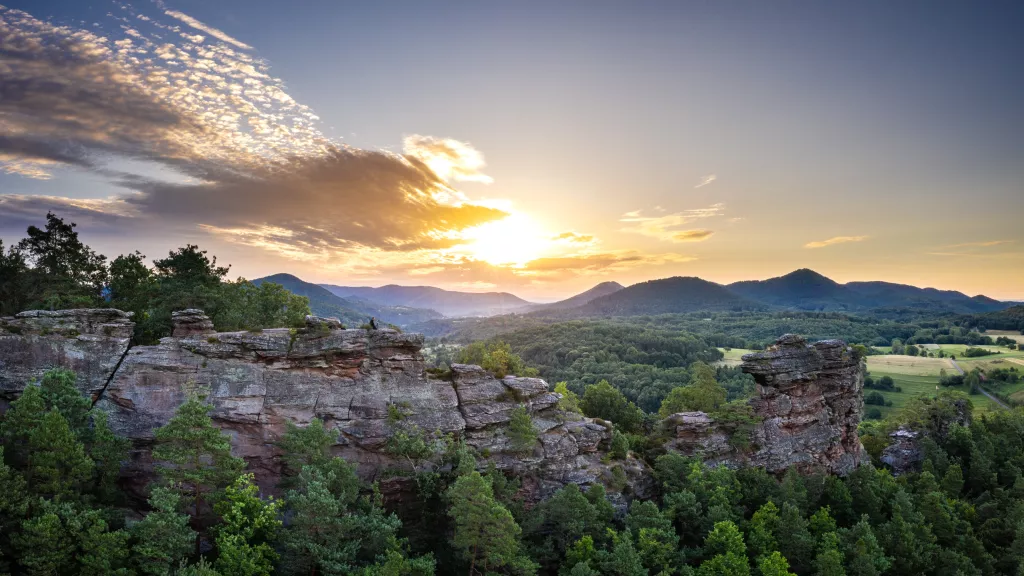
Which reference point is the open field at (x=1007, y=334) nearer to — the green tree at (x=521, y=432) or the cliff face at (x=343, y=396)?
the cliff face at (x=343, y=396)

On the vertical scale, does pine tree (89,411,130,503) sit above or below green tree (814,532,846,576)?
above

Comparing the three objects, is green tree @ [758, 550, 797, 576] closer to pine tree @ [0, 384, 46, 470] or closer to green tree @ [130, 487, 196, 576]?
green tree @ [130, 487, 196, 576]

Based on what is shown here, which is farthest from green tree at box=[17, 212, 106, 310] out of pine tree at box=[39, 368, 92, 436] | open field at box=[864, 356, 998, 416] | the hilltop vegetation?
open field at box=[864, 356, 998, 416]

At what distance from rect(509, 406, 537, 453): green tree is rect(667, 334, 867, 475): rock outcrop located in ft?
55.2

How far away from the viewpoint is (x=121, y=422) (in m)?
27.8

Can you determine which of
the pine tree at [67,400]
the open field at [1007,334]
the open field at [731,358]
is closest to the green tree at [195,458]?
the pine tree at [67,400]

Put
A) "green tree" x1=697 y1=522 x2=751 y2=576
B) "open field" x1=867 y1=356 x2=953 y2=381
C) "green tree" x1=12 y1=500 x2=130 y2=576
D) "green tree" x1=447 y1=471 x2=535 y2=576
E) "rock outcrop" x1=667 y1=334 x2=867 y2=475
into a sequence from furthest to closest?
"open field" x1=867 y1=356 x2=953 y2=381 → "rock outcrop" x1=667 y1=334 x2=867 y2=475 → "green tree" x1=697 y1=522 x2=751 y2=576 → "green tree" x1=447 y1=471 x2=535 y2=576 → "green tree" x1=12 y1=500 x2=130 y2=576

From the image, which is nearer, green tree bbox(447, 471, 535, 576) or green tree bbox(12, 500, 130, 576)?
green tree bbox(12, 500, 130, 576)

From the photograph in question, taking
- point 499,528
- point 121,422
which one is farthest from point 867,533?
point 121,422

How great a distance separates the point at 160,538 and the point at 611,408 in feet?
134

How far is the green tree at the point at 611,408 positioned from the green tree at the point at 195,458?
3612 cm

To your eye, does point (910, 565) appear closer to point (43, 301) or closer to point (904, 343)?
point (43, 301)

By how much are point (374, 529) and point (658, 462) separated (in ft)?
85.7

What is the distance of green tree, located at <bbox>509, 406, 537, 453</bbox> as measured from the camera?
35062 mm
